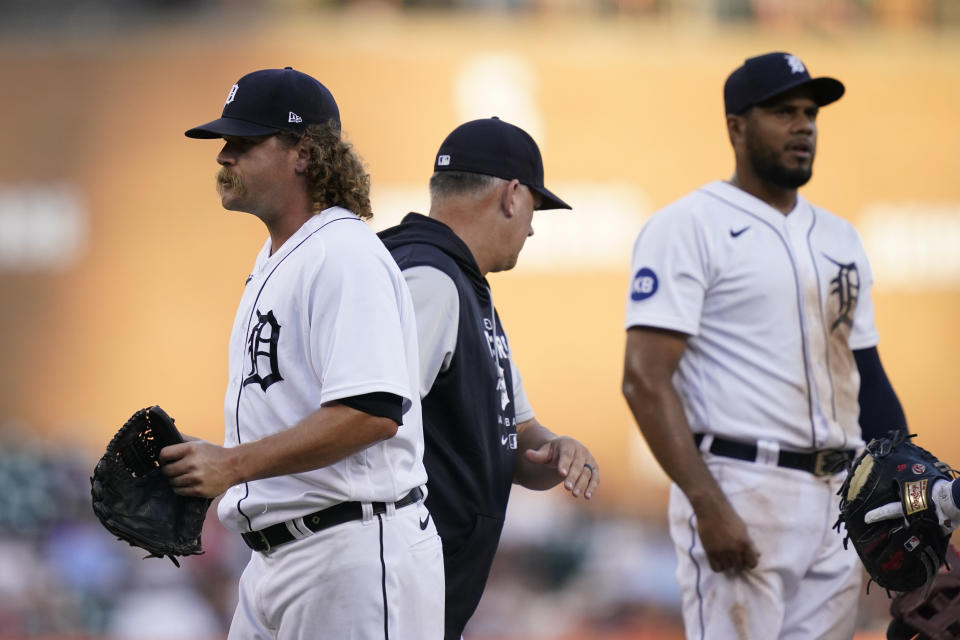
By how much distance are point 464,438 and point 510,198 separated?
663mm

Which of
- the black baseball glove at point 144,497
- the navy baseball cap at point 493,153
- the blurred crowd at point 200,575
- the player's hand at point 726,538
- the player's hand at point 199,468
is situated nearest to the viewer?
the player's hand at point 199,468

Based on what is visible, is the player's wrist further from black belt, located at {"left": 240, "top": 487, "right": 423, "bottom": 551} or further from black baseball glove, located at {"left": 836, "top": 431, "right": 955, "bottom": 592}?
black belt, located at {"left": 240, "top": 487, "right": 423, "bottom": 551}

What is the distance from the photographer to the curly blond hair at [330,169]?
272 cm

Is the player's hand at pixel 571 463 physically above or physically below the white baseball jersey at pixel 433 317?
below

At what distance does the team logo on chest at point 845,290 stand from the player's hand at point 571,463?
3.43 feet

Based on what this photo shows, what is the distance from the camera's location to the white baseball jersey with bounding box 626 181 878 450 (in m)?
3.63

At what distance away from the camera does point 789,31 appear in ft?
47.2

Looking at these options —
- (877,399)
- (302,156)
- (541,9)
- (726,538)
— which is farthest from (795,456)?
(541,9)


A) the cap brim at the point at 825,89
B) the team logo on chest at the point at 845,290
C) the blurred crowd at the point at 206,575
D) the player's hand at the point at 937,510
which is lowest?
the blurred crowd at the point at 206,575

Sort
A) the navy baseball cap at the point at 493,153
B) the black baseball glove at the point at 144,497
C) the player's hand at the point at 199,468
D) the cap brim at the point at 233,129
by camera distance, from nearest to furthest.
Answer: the player's hand at the point at 199,468
the black baseball glove at the point at 144,497
the cap brim at the point at 233,129
the navy baseball cap at the point at 493,153

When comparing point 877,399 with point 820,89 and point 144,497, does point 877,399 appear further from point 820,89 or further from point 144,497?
A: point 144,497

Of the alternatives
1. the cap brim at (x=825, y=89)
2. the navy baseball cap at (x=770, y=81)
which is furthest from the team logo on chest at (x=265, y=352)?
the cap brim at (x=825, y=89)

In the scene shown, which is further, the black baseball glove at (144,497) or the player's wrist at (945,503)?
the player's wrist at (945,503)

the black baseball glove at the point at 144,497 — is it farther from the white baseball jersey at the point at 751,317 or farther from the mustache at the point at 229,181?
the white baseball jersey at the point at 751,317
